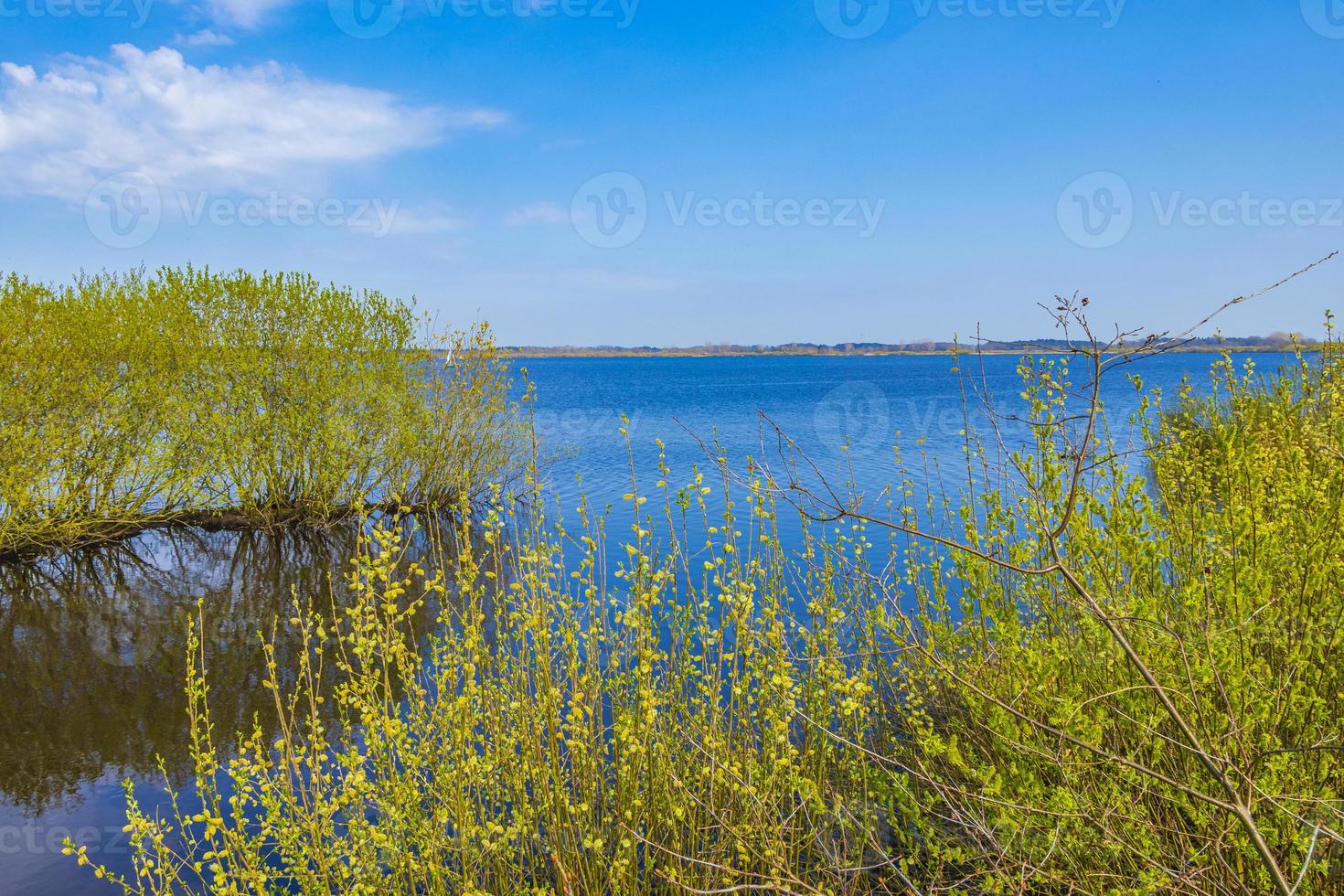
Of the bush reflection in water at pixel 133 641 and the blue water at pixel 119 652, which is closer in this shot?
the blue water at pixel 119 652

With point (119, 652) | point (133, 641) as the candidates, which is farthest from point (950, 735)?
point (133, 641)

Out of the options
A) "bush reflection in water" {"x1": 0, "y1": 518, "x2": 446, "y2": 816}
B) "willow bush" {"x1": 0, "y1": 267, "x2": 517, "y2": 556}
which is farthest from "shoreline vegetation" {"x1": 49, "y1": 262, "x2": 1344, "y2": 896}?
"willow bush" {"x1": 0, "y1": 267, "x2": 517, "y2": 556}

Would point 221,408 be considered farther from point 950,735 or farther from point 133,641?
point 950,735

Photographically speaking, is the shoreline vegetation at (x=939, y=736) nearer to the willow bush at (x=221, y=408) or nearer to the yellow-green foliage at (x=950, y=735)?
the yellow-green foliage at (x=950, y=735)

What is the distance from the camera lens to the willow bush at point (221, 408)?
10.2m

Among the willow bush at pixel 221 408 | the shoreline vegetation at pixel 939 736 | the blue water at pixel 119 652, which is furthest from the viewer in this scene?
the willow bush at pixel 221 408

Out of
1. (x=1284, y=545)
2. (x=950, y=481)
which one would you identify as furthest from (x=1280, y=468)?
(x=950, y=481)

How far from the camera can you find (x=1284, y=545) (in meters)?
3.30

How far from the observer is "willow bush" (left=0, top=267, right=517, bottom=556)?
1023 centimetres

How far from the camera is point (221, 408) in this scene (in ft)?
39.3

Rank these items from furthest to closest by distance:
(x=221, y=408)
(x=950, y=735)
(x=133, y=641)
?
(x=221, y=408) < (x=133, y=641) < (x=950, y=735)

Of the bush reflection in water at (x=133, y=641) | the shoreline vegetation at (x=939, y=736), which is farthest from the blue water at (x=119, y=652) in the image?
the shoreline vegetation at (x=939, y=736)

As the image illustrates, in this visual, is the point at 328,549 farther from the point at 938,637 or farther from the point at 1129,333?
the point at 1129,333

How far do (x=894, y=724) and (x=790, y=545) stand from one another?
5.37 meters
